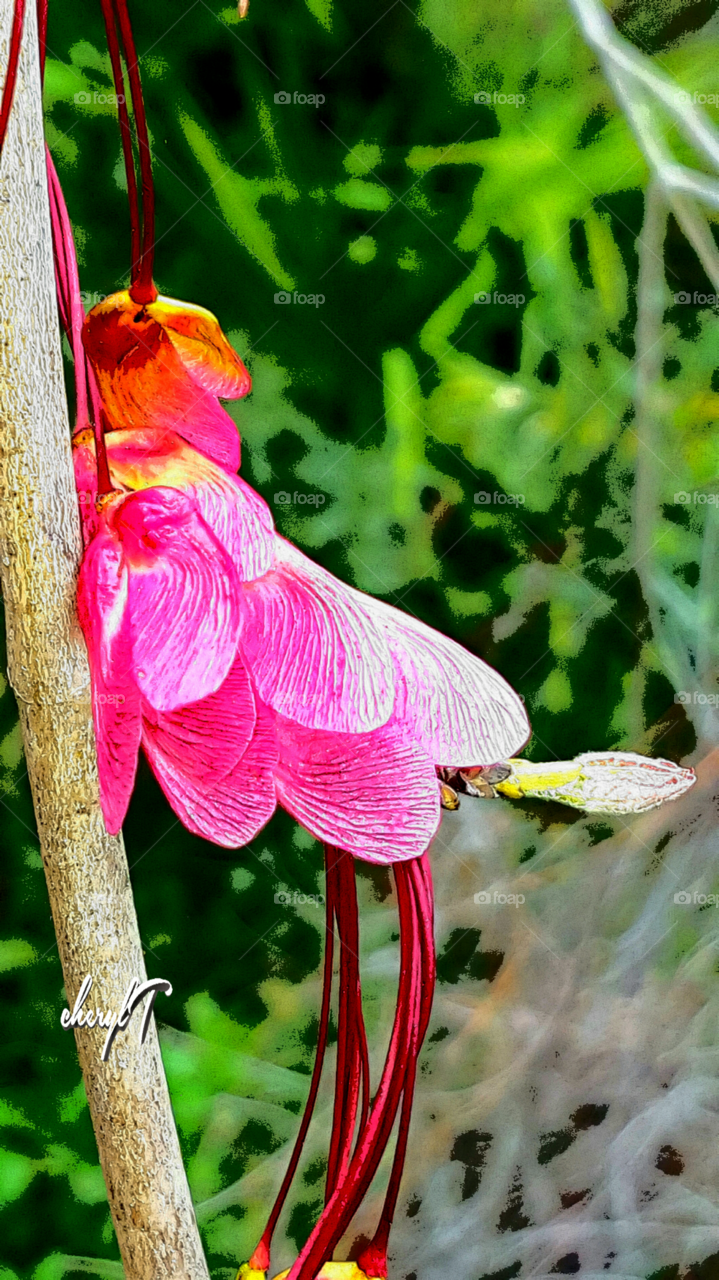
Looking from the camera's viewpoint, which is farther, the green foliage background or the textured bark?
the green foliage background

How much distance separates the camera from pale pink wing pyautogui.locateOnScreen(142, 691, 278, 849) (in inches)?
14.3

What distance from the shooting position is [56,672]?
342mm

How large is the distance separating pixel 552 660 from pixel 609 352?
0.60ft

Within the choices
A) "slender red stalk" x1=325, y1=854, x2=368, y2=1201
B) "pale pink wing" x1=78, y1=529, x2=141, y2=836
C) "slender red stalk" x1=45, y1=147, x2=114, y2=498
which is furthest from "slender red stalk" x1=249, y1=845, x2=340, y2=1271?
"slender red stalk" x1=45, y1=147, x2=114, y2=498

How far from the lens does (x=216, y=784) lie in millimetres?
364

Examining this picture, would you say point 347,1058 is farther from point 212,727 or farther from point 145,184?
point 145,184

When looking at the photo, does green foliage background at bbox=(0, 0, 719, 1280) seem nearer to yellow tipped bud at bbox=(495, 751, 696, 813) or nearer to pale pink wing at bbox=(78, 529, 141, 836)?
yellow tipped bud at bbox=(495, 751, 696, 813)

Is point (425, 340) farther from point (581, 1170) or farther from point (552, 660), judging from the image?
point (581, 1170)

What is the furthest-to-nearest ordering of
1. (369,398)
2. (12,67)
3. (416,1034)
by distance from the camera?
(369,398) < (416,1034) < (12,67)

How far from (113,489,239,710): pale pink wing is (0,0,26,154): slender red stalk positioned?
0.43ft

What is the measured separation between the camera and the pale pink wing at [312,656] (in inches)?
14.3

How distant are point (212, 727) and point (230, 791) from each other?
0.03 metres

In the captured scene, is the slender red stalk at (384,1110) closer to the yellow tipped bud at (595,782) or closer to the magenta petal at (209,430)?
the yellow tipped bud at (595,782)
